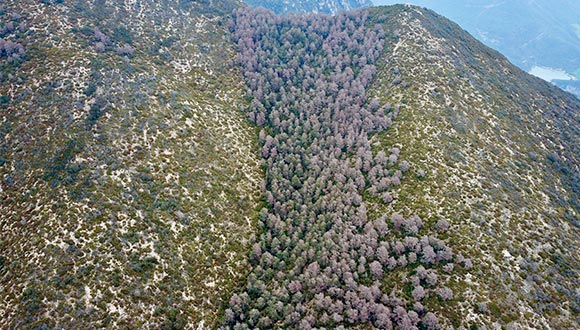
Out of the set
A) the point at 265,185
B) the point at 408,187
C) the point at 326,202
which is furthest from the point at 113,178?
the point at 408,187

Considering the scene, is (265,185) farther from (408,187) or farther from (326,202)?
(408,187)

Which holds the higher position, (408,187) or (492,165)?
(492,165)

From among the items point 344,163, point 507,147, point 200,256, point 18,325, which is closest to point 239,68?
point 344,163

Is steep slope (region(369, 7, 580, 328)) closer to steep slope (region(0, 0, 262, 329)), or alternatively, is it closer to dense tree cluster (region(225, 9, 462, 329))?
dense tree cluster (region(225, 9, 462, 329))

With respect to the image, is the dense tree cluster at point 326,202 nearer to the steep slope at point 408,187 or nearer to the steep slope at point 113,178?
the steep slope at point 408,187

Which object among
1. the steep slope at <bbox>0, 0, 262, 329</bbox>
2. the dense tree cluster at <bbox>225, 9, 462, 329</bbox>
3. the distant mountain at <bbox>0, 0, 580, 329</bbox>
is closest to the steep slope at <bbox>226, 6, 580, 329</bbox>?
the dense tree cluster at <bbox>225, 9, 462, 329</bbox>

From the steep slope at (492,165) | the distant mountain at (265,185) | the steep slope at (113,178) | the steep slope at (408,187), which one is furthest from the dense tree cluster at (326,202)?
the steep slope at (113,178)

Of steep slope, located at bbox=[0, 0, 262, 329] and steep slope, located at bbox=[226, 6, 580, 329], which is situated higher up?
steep slope, located at bbox=[226, 6, 580, 329]
